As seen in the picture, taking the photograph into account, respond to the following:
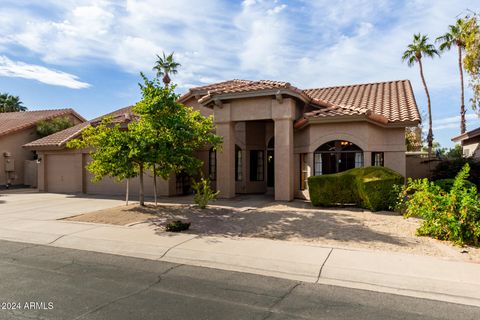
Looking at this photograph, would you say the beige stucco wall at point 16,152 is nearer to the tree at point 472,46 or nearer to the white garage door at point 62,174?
the white garage door at point 62,174

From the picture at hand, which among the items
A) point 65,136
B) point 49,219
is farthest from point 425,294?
point 65,136

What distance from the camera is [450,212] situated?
7.82 metres

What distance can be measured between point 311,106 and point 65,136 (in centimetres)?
1600

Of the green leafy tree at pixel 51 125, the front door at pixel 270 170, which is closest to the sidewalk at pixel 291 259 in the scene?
the front door at pixel 270 170

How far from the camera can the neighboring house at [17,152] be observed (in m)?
24.4

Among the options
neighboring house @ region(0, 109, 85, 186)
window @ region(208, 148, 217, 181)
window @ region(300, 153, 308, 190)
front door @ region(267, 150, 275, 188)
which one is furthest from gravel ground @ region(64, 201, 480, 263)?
neighboring house @ region(0, 109, 85, 186)

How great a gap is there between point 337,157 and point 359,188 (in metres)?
2.51

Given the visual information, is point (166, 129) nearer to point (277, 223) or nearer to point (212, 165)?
point (277, 223)

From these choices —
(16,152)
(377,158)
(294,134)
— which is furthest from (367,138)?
(16,152)

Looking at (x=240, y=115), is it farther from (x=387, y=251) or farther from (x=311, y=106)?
(x=387, y=251)

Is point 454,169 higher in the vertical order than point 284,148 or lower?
lower

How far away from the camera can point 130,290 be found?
5285 mm

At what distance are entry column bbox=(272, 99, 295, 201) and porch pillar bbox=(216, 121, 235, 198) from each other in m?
2.38

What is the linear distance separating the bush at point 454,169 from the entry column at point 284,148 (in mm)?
8867
